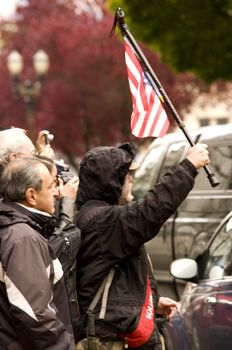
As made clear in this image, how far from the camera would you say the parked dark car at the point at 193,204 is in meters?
10.9

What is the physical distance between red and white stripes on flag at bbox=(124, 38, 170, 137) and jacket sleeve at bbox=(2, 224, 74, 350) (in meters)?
1.36

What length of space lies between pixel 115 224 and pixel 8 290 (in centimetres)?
81

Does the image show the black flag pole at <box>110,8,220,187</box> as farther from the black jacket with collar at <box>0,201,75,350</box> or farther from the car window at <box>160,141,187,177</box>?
the car window at <box>160,141,187,177</box>

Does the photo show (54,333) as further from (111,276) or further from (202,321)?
(202,321)

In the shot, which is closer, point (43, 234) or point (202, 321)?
point (43, 234)

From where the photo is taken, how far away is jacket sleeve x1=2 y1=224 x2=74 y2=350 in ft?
15.0

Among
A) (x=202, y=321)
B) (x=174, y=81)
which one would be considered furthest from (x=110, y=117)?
(x=202, y=321)

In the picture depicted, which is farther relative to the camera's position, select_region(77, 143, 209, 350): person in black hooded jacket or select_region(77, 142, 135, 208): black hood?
select_region(77, 142, 135, 208): black hood

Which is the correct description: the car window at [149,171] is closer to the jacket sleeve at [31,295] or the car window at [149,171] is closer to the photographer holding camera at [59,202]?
the photographer holding camera at [59,202]

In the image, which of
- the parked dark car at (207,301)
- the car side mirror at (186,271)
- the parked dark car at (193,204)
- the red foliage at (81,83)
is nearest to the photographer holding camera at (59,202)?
the parked dark car at (207,301)

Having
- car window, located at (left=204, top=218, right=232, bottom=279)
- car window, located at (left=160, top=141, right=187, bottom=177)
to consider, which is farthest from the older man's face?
car window, located at (left=160, top=141, right=187, bottom=177)

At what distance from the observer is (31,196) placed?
4953 millimetres

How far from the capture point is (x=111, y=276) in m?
5.29

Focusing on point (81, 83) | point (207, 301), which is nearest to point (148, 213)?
point (207, 301)
